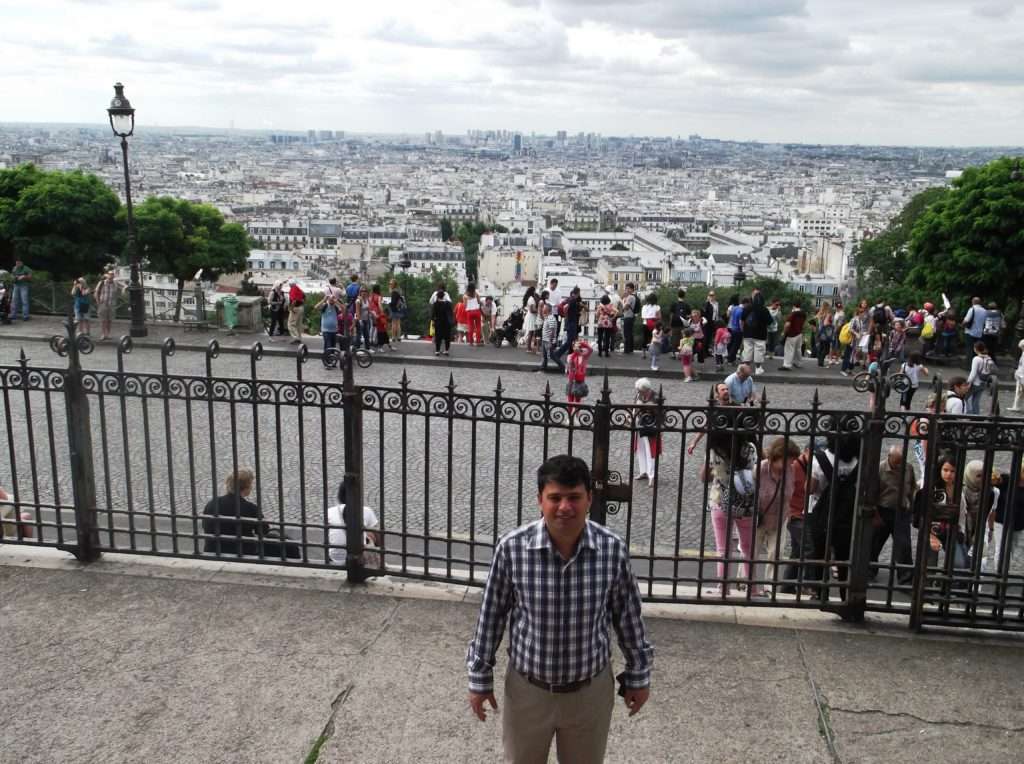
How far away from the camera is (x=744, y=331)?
1586cm

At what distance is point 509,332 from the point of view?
59.3 ft

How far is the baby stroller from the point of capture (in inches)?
709

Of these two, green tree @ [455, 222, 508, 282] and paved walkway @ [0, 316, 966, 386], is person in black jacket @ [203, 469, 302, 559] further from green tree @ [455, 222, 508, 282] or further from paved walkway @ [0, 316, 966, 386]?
green tree @ [455, 222, 508, 282]

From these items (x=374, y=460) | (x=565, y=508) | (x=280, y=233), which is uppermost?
(x=565, y=508)

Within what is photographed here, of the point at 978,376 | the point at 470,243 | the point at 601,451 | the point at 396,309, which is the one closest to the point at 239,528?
the point at 601,451

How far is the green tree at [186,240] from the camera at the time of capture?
127ft

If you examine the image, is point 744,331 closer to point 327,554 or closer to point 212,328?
point 212,328

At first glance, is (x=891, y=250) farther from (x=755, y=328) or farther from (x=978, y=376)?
(x=978, y=376)

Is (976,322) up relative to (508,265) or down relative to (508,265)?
up

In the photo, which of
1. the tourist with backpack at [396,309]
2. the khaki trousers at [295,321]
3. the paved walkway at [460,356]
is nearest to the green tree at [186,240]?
the paved walkway at [460,356]

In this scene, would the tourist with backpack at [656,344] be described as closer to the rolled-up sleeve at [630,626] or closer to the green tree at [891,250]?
the rolled-up sleeve at [630,626]

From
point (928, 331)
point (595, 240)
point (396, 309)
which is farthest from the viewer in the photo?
point (595, 240)

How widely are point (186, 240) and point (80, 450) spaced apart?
36.7 meters

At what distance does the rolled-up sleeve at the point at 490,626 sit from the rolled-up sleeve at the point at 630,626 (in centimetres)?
39
